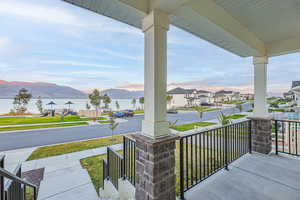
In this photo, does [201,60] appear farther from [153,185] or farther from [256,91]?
[153,185]

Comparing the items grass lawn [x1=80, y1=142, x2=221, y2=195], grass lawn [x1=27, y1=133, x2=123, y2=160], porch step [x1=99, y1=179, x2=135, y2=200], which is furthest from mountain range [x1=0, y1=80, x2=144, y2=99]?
porch step [x1=99, y1=179, x2=135, y2=200]

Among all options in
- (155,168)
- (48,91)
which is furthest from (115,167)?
(48,91)

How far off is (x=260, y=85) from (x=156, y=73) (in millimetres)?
3256

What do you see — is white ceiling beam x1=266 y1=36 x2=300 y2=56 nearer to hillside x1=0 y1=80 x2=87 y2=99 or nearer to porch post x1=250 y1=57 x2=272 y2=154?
porch post x1=250 y1=57 x2=272 y2=154

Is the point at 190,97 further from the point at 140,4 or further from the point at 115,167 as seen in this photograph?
the point at 140,4

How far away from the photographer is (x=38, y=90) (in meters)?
27.9

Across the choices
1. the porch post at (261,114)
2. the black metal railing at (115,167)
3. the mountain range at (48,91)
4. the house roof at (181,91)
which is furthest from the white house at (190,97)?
the black metal railing at (115,167)

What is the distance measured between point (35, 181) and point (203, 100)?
33.4m

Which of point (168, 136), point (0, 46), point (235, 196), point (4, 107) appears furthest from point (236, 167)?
point (4, 107)

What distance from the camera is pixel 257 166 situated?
266 centimetres

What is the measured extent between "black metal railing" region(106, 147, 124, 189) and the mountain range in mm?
19059

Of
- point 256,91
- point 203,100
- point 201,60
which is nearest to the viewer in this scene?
point 256,91

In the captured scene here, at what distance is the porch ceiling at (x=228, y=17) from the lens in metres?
1.58

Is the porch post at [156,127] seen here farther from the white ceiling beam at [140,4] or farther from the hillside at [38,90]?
the hillside at [38,90]
